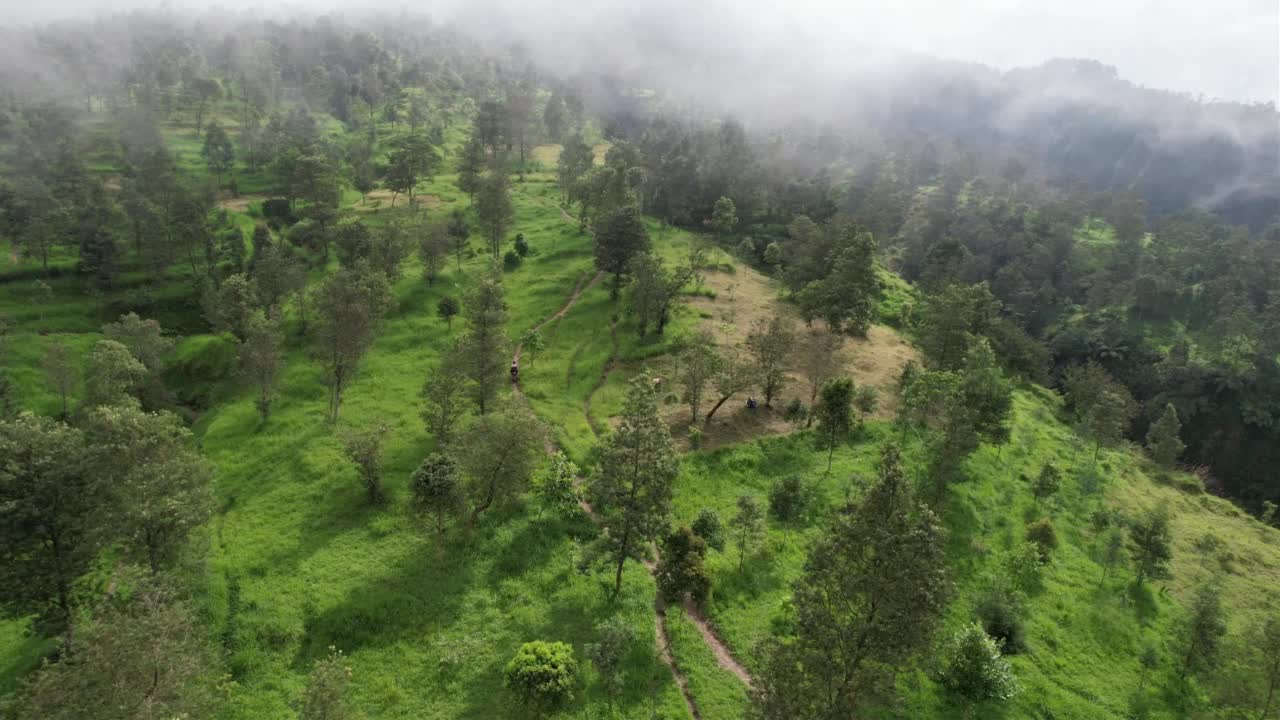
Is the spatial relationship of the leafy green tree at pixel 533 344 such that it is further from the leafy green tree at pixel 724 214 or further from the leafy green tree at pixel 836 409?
the leafy green tree at pixel 724 214

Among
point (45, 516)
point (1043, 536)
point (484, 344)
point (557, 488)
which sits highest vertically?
point (484, 344)

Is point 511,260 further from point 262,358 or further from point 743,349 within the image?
point 262,358

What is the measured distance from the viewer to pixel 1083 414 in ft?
283

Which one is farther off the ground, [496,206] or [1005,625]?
[496,206]

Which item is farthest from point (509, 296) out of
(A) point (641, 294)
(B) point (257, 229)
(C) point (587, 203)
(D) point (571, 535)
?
(D) point (571, 535)

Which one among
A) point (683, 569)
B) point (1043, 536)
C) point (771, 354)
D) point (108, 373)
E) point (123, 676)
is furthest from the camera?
point (771, 354)

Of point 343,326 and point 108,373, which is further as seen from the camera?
point 343,326

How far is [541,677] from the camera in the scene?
32.6m

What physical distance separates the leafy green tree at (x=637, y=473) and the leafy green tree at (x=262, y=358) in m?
38.9

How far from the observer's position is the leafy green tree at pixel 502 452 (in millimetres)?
43812

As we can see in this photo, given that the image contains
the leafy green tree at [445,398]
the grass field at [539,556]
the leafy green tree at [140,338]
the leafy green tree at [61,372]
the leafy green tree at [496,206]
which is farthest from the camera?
the leafy green tree at [496,206]

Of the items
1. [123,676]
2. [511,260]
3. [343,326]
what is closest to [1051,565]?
[123,676]

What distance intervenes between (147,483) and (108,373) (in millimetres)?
28450

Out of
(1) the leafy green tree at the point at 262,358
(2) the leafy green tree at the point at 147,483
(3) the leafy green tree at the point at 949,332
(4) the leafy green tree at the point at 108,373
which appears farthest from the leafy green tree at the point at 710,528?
(4) the leafy green tree at the point at 108,373
